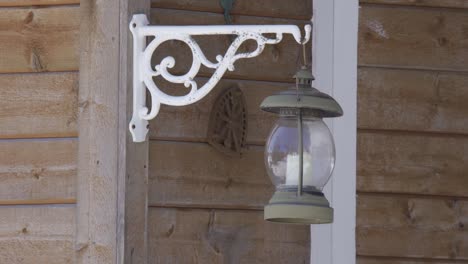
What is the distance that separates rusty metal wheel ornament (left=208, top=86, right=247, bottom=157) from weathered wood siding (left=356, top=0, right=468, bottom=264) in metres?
0.60

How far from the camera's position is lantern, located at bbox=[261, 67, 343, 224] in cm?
340

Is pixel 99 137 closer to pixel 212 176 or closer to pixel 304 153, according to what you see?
pixel 212 176

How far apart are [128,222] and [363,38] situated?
1.29m

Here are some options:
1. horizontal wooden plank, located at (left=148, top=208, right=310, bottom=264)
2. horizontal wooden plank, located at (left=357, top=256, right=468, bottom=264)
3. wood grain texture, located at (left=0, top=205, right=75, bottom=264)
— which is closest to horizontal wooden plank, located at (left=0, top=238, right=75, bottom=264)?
wood grain texture, located at (left=0, top=205, right=75, bottom=264)

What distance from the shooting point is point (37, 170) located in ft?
13.9

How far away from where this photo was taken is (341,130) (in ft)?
15.0

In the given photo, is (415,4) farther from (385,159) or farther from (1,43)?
(1,43)

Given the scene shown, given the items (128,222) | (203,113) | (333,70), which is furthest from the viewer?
(333,70)

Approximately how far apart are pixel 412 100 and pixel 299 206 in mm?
1439

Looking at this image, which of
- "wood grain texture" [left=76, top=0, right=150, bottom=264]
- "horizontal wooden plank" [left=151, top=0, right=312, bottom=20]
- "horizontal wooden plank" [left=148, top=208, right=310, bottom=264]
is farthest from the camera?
"horizontal wooden plank" [left=151, top=0, right=312, bottom=20]

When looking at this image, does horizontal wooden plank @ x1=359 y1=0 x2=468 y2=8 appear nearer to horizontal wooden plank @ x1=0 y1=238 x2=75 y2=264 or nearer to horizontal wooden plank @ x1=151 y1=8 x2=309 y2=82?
horizontal wooden plank @ x1=151 y1=8 x2=309 y2=82

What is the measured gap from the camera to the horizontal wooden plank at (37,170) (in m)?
4.19

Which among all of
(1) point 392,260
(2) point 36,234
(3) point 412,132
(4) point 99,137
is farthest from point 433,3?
(2) point 36,234

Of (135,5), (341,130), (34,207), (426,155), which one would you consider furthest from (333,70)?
(34,207)
